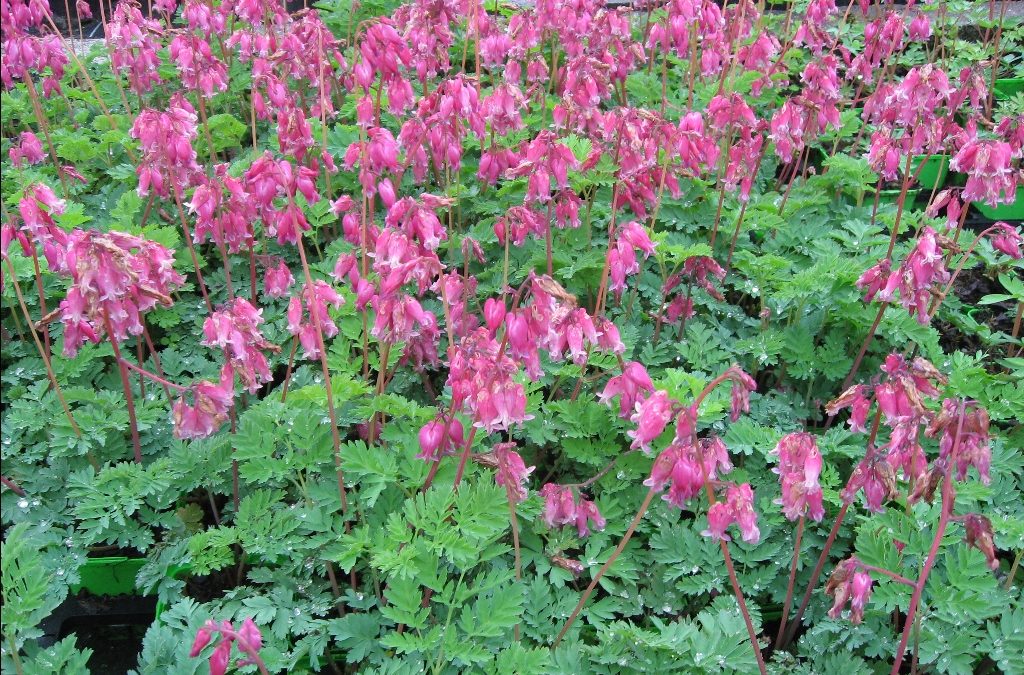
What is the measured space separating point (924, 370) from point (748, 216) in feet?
5.89

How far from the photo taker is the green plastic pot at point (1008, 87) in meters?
5.71

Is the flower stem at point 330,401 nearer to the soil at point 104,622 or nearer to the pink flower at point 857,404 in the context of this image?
the soil at point 104,622

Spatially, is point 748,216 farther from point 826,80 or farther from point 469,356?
point 469,356

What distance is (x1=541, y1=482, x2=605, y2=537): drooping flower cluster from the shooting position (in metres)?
2.60

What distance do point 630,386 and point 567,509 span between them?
41cm

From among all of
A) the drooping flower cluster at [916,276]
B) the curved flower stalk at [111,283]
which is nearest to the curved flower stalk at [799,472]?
the drooping flower cluster at [916,276]

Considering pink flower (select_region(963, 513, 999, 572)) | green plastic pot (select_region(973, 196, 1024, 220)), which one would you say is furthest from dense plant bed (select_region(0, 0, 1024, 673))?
green plastic pot (select_region(973, 196, 1024, 220))

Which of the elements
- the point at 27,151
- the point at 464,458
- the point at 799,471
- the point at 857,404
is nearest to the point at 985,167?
the point at 857,404

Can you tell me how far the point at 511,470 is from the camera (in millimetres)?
2461

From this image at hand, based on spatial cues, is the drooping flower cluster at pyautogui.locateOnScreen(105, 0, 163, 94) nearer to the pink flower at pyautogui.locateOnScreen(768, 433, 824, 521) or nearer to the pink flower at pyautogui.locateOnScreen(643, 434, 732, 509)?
the pink flower at pyautogui.locateOnScreen(643, 434, 732, 509)

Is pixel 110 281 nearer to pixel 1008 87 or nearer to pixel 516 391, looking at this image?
pixel 516 391

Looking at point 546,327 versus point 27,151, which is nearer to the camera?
point 546,327

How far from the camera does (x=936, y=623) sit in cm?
251

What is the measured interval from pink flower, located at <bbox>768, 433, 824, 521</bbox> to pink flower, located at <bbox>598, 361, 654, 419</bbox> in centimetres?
43
